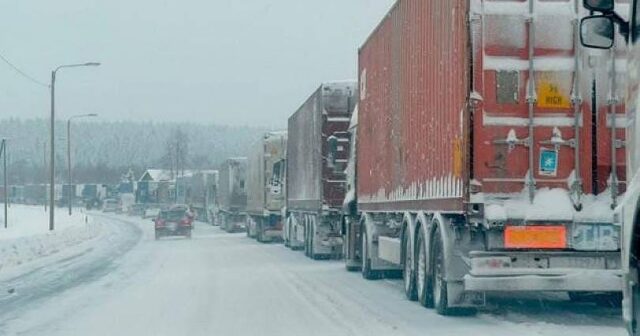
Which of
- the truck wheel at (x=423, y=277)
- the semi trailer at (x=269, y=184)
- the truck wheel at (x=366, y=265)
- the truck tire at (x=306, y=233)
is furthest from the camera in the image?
the semi trailer at (x=269, y=184)

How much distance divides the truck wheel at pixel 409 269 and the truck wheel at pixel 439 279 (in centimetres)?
128

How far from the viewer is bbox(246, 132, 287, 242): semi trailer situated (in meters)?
39.3

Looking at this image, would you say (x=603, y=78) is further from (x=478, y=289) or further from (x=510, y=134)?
(x=478, y=289)

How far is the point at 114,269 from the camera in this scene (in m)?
25.4

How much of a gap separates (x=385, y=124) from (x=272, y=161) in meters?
22.6

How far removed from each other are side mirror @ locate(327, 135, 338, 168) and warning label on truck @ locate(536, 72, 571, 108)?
46.1 ft

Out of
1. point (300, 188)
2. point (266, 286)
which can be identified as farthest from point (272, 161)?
→ point (266, 286)

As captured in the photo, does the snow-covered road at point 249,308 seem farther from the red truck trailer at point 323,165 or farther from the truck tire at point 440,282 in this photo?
the red truck trailer at point 323,165

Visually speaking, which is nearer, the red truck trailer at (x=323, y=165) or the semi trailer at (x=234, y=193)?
the red truck trailer at (x=323, y=165)

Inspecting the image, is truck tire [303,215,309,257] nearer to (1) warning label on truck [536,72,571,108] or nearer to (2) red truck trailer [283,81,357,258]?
(2) red truck trailer [283,81,357,258]

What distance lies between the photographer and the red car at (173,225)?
161 feet

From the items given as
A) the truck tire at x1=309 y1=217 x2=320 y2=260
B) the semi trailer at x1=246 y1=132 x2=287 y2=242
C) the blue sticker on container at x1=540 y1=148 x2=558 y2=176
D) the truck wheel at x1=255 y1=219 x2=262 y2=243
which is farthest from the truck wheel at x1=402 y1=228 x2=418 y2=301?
the truck wheel at x1=255 y1=219 x2=262 y2=243

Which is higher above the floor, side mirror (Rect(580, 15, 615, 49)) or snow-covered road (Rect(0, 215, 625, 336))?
side mirror (Rect(580, 15, 615, 49))

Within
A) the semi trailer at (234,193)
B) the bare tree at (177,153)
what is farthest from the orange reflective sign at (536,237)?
the bare tree at (177,153)
